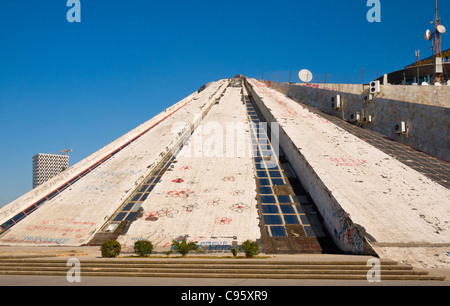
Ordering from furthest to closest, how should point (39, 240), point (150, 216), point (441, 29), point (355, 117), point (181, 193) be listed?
point (441, 29)
point (355, 117)
point (181, 193)
point (150, 216)
point (39, 240)

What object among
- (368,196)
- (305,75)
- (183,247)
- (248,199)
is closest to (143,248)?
(183,247)

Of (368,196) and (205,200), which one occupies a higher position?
(368,196)

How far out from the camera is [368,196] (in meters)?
10.4

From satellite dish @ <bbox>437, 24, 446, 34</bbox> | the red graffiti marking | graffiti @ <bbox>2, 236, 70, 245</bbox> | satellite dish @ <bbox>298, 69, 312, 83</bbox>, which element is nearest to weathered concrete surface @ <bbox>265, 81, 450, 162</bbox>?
satellite dish @ <bbox>298, 69, 312, 83</bbox>

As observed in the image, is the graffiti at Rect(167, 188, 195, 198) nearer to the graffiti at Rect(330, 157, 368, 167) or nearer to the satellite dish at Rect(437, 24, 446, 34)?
the graffiti at Rect(330, 157, 368, 167)

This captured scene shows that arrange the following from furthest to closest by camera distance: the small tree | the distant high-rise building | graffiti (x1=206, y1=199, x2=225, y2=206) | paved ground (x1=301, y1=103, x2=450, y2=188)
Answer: the distant high-rise building < paved ground (x1=301, y1=103, x2=450, y2=188) < graffiti (x1=206, y1=199, x2=225, y2=206) < the small tree

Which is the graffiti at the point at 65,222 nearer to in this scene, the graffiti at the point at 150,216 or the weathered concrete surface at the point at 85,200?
the weathered concrete surface at the point at 85,200

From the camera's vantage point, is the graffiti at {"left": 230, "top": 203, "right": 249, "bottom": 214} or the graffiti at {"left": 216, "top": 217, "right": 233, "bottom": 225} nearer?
the graffiti at {"left": 216, "top": 217, "right": 233, "bottom": 225}

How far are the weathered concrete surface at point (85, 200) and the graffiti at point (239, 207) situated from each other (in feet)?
13.6

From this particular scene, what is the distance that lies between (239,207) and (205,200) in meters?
1.28

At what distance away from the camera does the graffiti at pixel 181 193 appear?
482 inches

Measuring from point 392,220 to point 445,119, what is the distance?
7.71 m

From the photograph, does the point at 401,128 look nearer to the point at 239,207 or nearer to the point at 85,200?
the point at 239,207

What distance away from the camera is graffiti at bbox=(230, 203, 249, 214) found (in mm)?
11148
